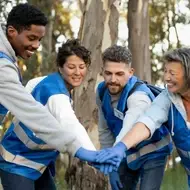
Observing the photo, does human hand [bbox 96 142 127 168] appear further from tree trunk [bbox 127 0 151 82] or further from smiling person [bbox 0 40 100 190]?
tree trunk [bbox 127 0 151 82]

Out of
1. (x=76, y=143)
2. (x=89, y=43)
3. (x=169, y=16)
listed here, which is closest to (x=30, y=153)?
(x=76, y=143)

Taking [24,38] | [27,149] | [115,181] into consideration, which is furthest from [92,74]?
[24,38]

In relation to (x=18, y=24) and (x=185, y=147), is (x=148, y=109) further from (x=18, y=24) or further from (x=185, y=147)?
(x=18, y=24)

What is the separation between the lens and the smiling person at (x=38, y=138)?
432 centimetres

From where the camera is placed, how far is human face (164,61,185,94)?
4562mm

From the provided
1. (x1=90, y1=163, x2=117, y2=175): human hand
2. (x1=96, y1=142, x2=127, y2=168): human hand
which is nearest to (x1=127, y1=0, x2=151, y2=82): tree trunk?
(x1=96, y1=142, x2=127, y2=168): human hand

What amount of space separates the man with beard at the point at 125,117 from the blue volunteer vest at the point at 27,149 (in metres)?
0.74

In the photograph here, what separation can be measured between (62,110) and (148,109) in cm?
83

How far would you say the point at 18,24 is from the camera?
4.16 meters

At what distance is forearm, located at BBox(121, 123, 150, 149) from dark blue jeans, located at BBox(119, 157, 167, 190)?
845 mm

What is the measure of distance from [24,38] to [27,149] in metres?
0.79

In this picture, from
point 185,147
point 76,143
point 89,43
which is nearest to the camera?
point 76,143

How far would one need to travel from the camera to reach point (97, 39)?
8406 mm

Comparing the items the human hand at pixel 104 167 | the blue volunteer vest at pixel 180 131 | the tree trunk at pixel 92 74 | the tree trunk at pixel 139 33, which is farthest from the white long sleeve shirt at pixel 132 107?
the tree trunk at pixel 139 33
